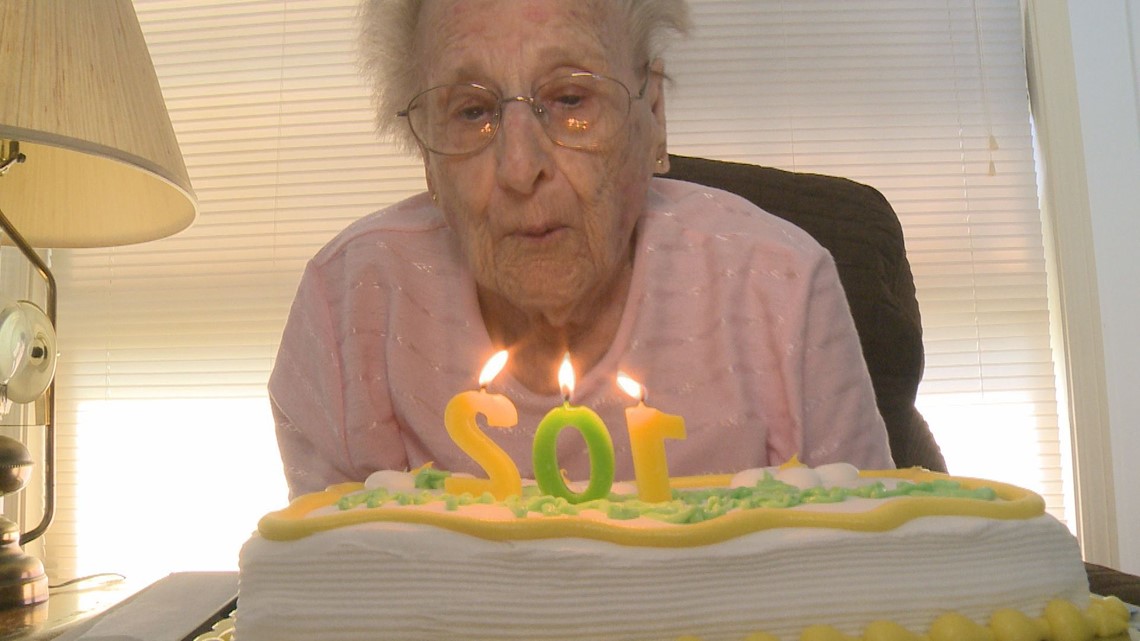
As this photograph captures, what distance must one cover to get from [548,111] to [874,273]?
3.39 feet

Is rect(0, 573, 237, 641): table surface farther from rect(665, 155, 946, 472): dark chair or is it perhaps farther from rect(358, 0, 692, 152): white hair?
rect(665, 155, 946, 472): dark chair

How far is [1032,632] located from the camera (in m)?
0.64

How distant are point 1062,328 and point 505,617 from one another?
91.3 inches

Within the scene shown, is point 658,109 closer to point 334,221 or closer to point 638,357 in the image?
point 638,357

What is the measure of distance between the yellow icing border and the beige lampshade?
37.6 inches

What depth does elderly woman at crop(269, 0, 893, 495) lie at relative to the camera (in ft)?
3.40

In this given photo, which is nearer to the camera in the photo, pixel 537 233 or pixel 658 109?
pixel 537 233

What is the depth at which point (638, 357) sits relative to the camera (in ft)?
3.80

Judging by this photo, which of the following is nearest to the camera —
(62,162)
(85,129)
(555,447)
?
(555,447)

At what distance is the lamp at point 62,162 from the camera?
4.44ft

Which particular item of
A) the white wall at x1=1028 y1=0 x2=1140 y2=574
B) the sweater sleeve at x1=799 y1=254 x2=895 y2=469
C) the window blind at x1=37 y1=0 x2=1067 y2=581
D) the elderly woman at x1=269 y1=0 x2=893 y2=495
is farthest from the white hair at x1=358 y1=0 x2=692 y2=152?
the white wall at x1=1028 y1=0 x2=1140 y2=574

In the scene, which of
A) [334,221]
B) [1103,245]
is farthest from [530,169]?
[1103,245]

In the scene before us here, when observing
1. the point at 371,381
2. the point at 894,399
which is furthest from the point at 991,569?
the point at 894,399

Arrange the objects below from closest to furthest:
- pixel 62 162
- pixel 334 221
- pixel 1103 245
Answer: pixel 62 162 → pixel 1103 245 → pixel 334 221
